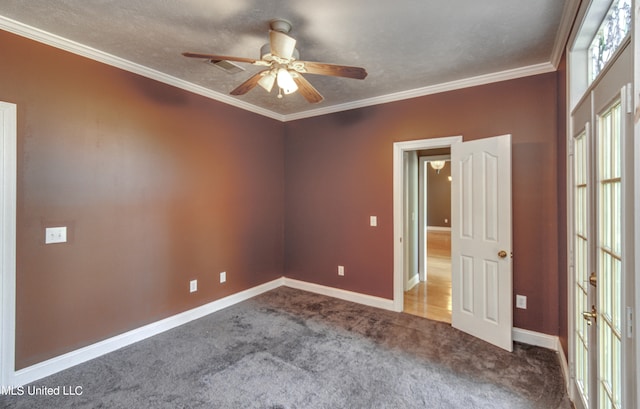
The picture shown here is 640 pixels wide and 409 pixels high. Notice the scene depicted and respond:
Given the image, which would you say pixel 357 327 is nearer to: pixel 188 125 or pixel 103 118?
pixel 188 125

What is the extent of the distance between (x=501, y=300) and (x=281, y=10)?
3.02 metres

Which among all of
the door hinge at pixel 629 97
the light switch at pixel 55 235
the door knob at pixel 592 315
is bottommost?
the door knob at pixel 592 315

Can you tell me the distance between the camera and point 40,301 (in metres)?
2.22

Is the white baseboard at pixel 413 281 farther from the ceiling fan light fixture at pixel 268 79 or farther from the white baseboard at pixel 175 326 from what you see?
the ceiling fan light fixture at pixel 268 79

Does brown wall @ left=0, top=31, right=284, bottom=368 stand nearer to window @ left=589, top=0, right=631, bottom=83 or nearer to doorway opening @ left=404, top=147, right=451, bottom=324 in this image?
doorway opening @ left=404, top=147, right=451, bottom=324

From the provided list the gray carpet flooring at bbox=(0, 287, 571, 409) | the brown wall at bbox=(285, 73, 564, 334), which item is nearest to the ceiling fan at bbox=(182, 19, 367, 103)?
the brown wall at bbox=(285, 73, 564, 334)

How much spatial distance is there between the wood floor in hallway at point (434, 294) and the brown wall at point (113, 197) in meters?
2.32

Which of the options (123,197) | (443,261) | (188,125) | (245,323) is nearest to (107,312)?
(123,197)

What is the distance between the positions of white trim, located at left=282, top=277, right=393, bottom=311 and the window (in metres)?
2.91

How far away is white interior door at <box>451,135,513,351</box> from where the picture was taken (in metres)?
2.64

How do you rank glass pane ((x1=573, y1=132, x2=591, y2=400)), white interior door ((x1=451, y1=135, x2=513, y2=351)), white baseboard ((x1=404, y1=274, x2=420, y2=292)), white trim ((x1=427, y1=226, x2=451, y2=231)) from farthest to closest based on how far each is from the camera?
white trim ((x1=427, y1=226, x2=451, y2=231)) < white baseboard ((x1=404, y1=274, x2=420, y2=292)) < white interior door ((x1=451, y1=135, x2=513, y2=351)) < glass pane ((x1=573, y1=132, x2=591, y2=400))

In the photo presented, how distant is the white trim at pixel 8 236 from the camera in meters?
2.04

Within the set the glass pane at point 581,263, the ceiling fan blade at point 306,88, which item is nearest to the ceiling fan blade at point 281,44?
the ceiling fan blade at point 306,88

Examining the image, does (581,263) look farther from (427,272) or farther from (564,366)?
(427,272)
